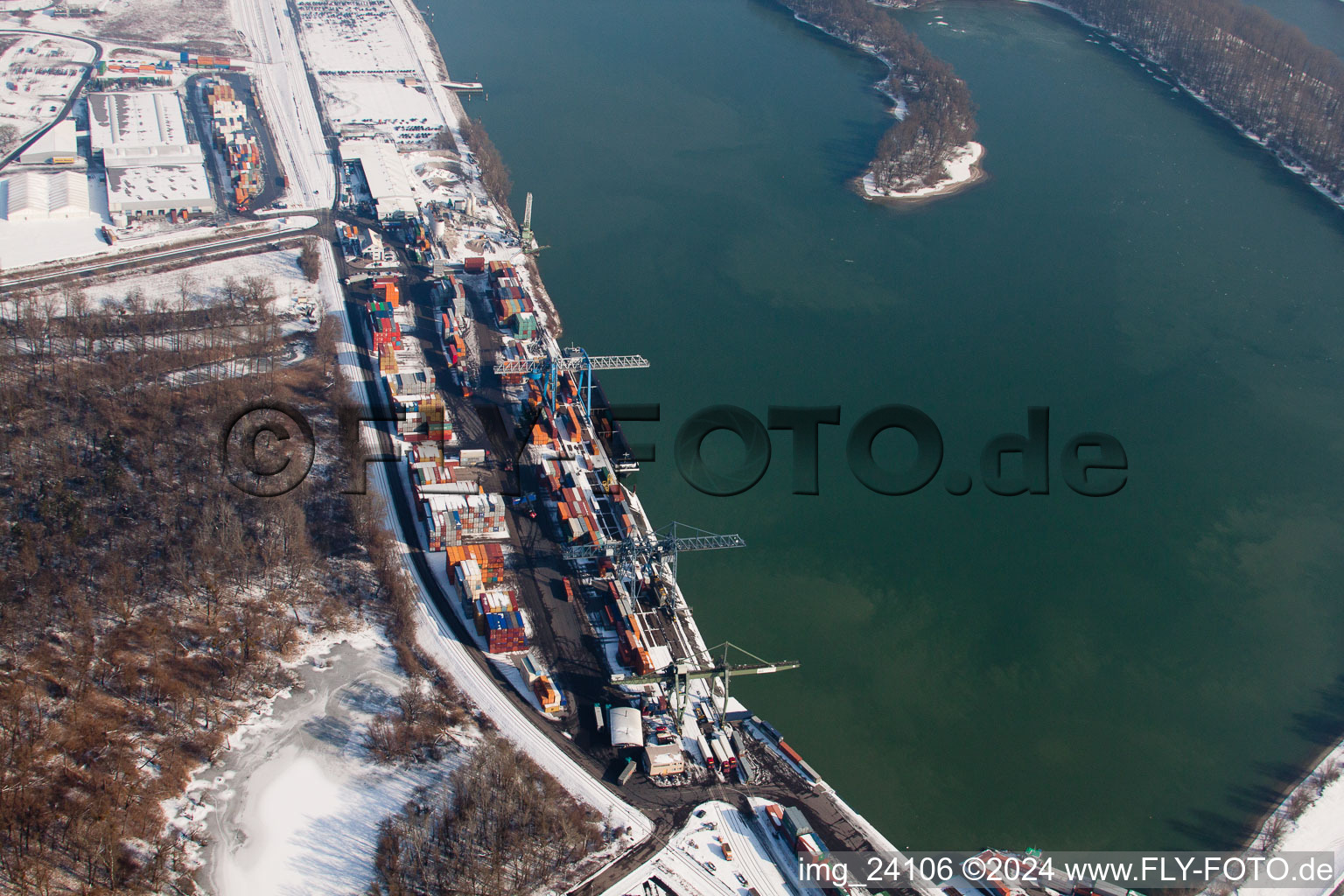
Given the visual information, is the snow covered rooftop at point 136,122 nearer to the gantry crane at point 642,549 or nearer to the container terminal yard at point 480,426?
the container terminal yard at point 480,426

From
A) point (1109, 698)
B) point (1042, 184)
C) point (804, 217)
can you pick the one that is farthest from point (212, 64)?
point (1109, 698)

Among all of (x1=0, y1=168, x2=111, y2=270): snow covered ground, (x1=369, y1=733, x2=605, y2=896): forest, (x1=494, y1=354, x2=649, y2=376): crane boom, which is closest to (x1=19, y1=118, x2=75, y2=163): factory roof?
(x1=0, y1=168, x2=111, y2=270): snow covered ground

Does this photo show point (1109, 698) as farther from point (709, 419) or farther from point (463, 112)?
point (463, 112)

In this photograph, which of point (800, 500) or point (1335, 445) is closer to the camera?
point (800, 500)

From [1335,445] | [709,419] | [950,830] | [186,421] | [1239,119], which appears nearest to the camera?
[950,830]

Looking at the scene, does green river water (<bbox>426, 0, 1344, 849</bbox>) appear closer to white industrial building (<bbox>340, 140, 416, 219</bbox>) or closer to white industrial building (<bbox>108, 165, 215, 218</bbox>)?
white industrial building (<bbox>340, 140, 416, 219</bbox>)

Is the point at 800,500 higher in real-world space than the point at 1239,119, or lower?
lower
